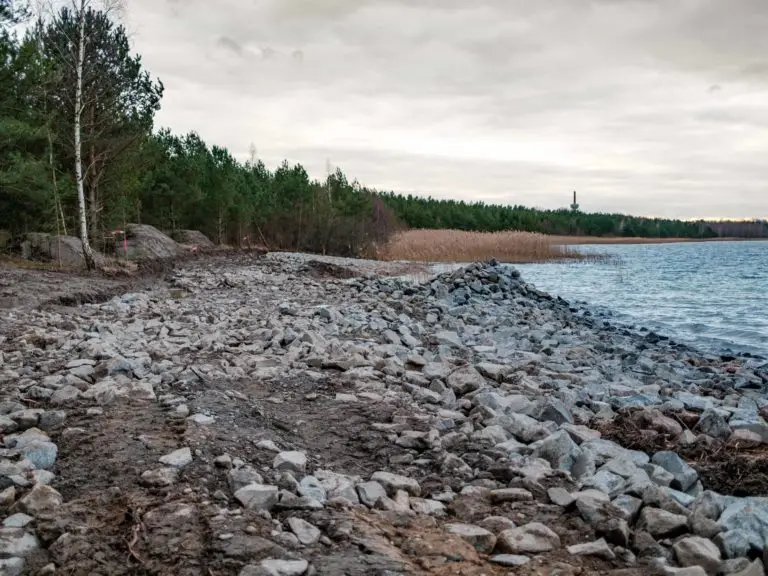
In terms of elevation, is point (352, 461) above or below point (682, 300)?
above

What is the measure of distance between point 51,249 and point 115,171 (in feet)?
18.6

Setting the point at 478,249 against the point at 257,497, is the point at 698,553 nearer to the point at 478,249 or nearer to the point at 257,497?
the point at 257,497

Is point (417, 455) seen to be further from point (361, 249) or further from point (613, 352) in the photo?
point (361, 249)

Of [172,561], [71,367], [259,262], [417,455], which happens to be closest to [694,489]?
[417,455]

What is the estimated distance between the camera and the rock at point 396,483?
127 inches

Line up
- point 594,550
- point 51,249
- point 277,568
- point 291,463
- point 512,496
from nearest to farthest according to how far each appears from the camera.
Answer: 1. point 277,568
2. point 594,550
3. point 512,496
4. point 291,463
5. point 51,249

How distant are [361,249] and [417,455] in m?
32.0

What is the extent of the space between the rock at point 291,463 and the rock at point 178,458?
1.50 feet

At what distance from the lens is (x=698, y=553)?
8.22 feet

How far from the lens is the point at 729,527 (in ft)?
9.01

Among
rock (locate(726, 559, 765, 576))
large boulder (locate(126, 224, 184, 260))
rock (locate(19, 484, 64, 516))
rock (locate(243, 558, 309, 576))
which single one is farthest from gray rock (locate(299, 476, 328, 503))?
large boulder (locate(126, 224, 184, 260))

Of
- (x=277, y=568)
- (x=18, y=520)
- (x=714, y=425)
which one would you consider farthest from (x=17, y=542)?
(x=714, y=425)

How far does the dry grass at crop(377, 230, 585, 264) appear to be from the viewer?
3328cm

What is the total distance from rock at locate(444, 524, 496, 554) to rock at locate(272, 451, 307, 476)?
0.94 m
